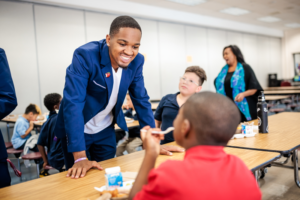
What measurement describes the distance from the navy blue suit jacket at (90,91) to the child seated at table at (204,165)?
70 cm

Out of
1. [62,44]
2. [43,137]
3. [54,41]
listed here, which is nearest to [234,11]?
[62,44]

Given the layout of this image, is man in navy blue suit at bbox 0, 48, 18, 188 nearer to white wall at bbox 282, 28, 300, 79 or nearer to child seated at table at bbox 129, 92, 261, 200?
child seated at table at bbox 129, 92, 261, 200

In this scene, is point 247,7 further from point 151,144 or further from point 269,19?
point 151,144

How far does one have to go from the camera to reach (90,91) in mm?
1619

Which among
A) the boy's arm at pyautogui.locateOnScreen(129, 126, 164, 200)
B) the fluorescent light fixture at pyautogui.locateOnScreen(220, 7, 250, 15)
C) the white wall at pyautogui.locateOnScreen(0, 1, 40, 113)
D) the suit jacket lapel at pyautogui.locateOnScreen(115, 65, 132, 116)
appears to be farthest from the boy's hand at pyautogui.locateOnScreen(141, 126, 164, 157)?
the fluorescent light fixture at pyautogui.locateOnScreen(220, 7, 250, 15)

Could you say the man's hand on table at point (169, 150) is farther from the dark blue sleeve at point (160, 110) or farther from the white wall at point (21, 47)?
the white wall at point (21, 47)

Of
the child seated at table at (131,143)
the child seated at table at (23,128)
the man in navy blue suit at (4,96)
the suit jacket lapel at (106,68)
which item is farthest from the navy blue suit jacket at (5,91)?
the child seated at table at (23,128)

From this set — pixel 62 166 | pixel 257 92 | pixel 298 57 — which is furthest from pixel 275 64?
pixel 62 166

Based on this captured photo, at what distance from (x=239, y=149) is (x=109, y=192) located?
0.94 metres

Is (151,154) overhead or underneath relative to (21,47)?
underneath

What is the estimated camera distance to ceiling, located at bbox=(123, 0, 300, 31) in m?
7.47

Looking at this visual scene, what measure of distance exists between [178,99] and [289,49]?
1353cm

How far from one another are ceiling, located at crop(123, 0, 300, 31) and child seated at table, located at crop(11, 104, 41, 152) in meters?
4.17

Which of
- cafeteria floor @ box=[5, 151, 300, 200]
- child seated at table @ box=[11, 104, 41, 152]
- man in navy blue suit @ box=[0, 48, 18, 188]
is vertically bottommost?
cafeteria floor @ box=[5, 151, 300, 200]
